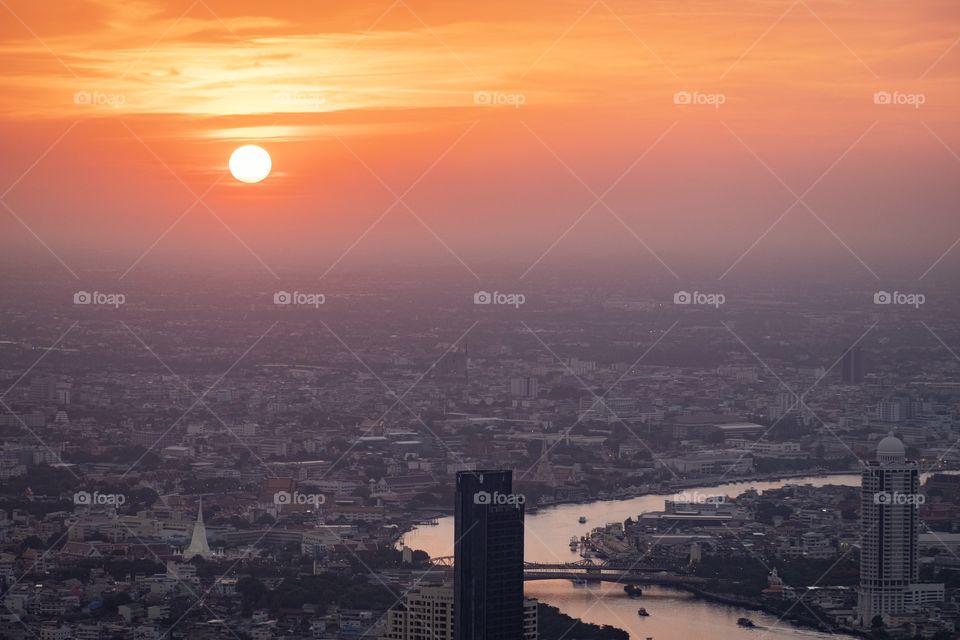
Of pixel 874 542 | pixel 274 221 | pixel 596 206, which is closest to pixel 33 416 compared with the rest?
pixel 274 221

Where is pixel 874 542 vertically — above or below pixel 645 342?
below

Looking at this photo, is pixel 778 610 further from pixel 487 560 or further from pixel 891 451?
pixel 487 560

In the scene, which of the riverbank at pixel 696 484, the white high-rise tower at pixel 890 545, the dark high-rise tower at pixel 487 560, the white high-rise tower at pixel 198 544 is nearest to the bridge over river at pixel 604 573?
the white high-rise tower at pixel 890 545

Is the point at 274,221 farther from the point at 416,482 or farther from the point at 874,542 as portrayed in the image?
the point at 874,542

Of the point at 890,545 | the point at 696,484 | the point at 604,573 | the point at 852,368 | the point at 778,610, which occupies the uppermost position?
the point at 852,368

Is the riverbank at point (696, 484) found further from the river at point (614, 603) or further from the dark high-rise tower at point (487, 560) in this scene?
the dark high-rise tower at point (487, 560)

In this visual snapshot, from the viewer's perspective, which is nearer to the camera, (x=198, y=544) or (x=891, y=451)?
(x=198, y=544)

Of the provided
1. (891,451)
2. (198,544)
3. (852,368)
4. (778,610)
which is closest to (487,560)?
(778,610)
